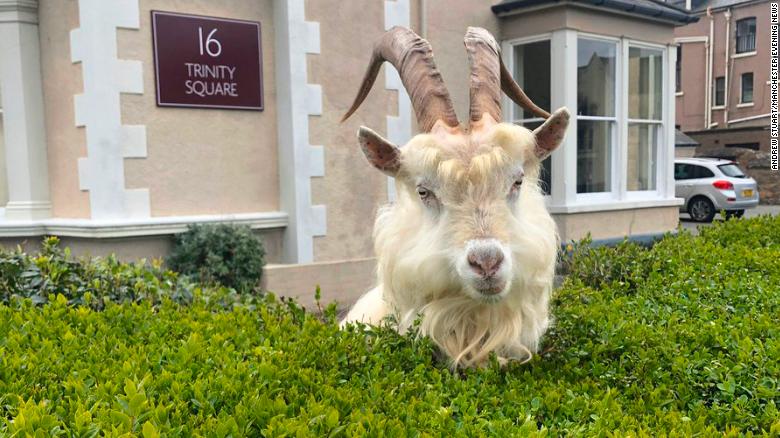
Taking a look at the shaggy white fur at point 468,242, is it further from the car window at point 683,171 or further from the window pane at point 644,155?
the car window at point 683,171

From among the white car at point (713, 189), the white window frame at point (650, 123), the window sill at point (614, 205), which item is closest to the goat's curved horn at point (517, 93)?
the window sill at point (614, 205)

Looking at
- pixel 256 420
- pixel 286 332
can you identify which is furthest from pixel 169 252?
pixel 256 420

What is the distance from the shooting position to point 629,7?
9.66 m

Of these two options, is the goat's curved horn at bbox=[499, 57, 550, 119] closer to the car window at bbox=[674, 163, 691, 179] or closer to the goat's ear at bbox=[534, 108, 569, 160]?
the goat's ear at bbox=[534, 108, 569, 160]

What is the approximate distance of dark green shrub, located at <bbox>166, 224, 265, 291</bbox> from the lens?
695 centimetres

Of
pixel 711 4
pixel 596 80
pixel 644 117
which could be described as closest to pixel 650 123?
pixel 644 117

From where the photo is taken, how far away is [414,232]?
279cm

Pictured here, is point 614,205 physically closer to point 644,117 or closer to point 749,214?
point 644,117

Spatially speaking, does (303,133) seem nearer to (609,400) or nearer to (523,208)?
(523,208)

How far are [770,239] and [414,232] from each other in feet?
14.5

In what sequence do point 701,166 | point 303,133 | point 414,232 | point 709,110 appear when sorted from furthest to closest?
point 709,110, point 701,166, point 303,133, point 414,232

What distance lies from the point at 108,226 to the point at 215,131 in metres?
1.57

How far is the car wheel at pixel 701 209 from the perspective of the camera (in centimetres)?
2116

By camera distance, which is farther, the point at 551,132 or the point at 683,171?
the point at 683,171
